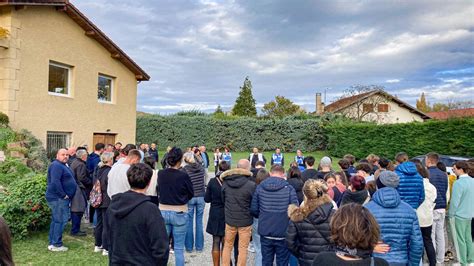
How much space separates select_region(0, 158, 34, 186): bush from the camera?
9.06 metres

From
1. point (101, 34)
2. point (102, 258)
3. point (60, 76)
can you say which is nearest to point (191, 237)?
point (102, 258)

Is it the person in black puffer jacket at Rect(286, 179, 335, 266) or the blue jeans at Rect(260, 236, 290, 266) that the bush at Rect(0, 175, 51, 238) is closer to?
the blue jeans at Rect(260, 236, 290, 266)

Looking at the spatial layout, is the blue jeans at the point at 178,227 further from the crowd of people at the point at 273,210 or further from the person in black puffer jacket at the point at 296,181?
the person in black puffer jacket at the point at 296,181

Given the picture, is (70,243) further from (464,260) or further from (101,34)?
(101,34)

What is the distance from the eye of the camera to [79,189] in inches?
294

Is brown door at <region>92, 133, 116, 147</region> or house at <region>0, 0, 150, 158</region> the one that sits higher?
house at <region>0, 0, 150, 158</region>

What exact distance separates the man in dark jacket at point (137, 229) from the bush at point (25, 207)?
A: 4.87 meters

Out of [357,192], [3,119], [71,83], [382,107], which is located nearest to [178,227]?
[357,192]

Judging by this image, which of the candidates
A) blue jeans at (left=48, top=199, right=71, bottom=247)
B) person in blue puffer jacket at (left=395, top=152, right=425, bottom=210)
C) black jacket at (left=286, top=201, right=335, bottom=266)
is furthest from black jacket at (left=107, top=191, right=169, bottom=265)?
blue jeans at (left=48, top=199, right=71, bottom=247)

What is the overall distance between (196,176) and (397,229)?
3943 millimetres

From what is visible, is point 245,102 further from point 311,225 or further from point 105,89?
point 311,225

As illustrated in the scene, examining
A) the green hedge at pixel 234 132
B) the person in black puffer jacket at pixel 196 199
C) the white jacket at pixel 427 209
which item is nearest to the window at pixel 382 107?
the green hedge at pixel 234 132

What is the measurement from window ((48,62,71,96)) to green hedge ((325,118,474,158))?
65.2 feet

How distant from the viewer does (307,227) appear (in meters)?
3.76
